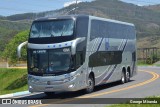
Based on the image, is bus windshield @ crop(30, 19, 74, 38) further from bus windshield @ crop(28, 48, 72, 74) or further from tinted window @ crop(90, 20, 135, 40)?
tinted window @ crop(90, 20, 135, 40)

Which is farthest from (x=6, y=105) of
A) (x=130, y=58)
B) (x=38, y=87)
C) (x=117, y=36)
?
(x=130, y=58)

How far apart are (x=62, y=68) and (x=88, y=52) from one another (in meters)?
→ 2.29

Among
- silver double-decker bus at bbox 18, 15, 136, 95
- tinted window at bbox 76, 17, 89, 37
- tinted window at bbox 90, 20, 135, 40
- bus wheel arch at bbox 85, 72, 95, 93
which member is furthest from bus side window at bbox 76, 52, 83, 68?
tinted window at bbox 90, 20, 135, 40

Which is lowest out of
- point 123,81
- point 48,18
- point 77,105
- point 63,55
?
point 123,81

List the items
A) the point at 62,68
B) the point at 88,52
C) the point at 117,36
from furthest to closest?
the point at 117,36, the point at 88,52, the point at 62,68

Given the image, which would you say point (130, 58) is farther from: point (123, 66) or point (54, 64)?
point (54, 64)

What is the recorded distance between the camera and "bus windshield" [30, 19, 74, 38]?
20.9m

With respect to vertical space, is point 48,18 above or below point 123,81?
above

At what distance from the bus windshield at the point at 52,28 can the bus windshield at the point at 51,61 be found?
32.2 inches

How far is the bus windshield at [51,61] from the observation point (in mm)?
20547

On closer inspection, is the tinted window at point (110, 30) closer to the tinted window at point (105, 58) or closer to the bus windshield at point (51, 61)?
the tinted window at point (105, 58)

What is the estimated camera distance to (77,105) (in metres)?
17.3

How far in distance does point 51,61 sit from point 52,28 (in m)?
1.63

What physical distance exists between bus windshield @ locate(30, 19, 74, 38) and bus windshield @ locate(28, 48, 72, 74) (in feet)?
2.68
